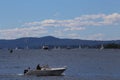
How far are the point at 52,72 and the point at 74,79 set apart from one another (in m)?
→ 8.65

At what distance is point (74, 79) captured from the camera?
69.2 meters

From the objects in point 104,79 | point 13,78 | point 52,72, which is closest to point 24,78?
point 13,78

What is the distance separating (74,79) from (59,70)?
344 inches

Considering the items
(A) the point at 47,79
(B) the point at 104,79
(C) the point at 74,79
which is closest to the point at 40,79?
(A) the point at 47,79

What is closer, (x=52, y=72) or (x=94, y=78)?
(x=94, y=78)

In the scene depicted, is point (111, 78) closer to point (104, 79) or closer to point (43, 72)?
point (104, 79)

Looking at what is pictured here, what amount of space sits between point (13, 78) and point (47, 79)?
5.74 meters

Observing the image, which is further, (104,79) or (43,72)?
(43,72)

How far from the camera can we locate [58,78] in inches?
2837

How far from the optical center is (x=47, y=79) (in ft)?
232

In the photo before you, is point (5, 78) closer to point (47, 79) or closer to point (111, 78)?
point (47, 79)

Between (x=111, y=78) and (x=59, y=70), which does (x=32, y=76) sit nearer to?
(x=59, y=70)

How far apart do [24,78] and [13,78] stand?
1.79 metres

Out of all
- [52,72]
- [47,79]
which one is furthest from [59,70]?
[47,79]
